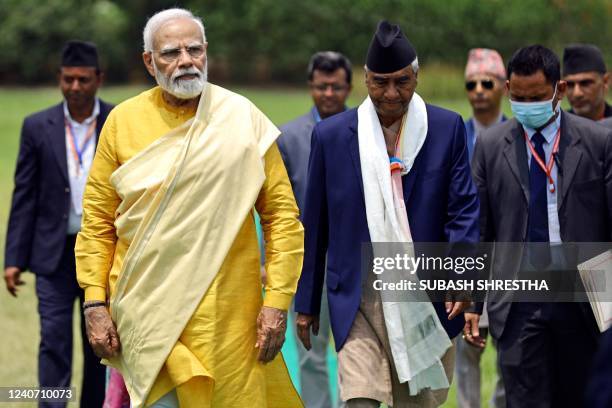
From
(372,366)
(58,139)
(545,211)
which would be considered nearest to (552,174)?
(545,211)

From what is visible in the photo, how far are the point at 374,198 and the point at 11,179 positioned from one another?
18271 millimetres

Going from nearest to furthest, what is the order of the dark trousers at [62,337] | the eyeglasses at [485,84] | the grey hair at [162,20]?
the grey hair at [162,20] < the dark trousers at [62,337] < the eyeglasses at [485,84]

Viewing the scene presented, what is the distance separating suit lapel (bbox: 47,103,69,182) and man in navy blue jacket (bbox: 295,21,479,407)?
2551 mm

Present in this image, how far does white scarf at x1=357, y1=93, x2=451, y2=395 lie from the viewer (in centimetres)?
661

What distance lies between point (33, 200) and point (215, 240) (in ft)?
10.3

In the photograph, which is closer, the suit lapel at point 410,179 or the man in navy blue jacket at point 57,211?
the suit lapel at point 410,179

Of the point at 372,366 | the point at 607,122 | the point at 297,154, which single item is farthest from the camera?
the point at 297,154

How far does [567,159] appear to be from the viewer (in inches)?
281

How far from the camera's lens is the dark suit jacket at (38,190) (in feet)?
29.1

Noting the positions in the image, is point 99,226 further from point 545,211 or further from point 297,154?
point 297,154

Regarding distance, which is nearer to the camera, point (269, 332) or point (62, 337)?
point (269, 332)

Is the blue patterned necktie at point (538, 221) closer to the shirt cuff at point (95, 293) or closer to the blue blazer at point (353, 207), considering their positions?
the blue blazer at point (353, 207)

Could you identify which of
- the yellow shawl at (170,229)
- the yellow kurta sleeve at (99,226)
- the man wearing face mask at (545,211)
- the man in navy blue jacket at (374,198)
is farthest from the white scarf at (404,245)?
the yellow kurta sleeve at (99,226)

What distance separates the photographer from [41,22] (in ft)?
185
